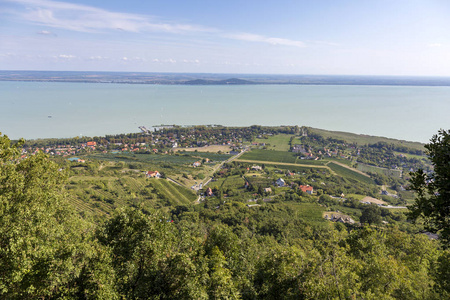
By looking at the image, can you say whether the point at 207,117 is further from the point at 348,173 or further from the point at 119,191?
the point at 119,191

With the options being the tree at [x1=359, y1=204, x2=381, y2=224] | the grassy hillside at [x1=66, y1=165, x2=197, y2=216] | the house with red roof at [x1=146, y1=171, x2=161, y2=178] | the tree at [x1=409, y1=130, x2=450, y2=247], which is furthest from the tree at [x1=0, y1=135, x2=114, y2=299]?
the house with red roof at [x1=146, y1=171, x2=161, y2=178]

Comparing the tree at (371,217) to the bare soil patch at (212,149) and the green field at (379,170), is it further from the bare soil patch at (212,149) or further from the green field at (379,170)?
the bare soil patch at (212,149)

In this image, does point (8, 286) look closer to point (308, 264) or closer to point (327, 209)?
point (308, 264)

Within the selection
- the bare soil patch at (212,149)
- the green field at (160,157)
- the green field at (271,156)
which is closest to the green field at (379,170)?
the green field at (271,156)

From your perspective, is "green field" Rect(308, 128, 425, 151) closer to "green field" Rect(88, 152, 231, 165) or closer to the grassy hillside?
"green field" Rect(88, 152, 231, 165)

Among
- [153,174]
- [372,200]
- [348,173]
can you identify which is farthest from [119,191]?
[348,173]

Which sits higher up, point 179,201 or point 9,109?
point 9,109

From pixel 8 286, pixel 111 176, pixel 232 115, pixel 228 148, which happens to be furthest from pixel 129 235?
pixel 232 115
